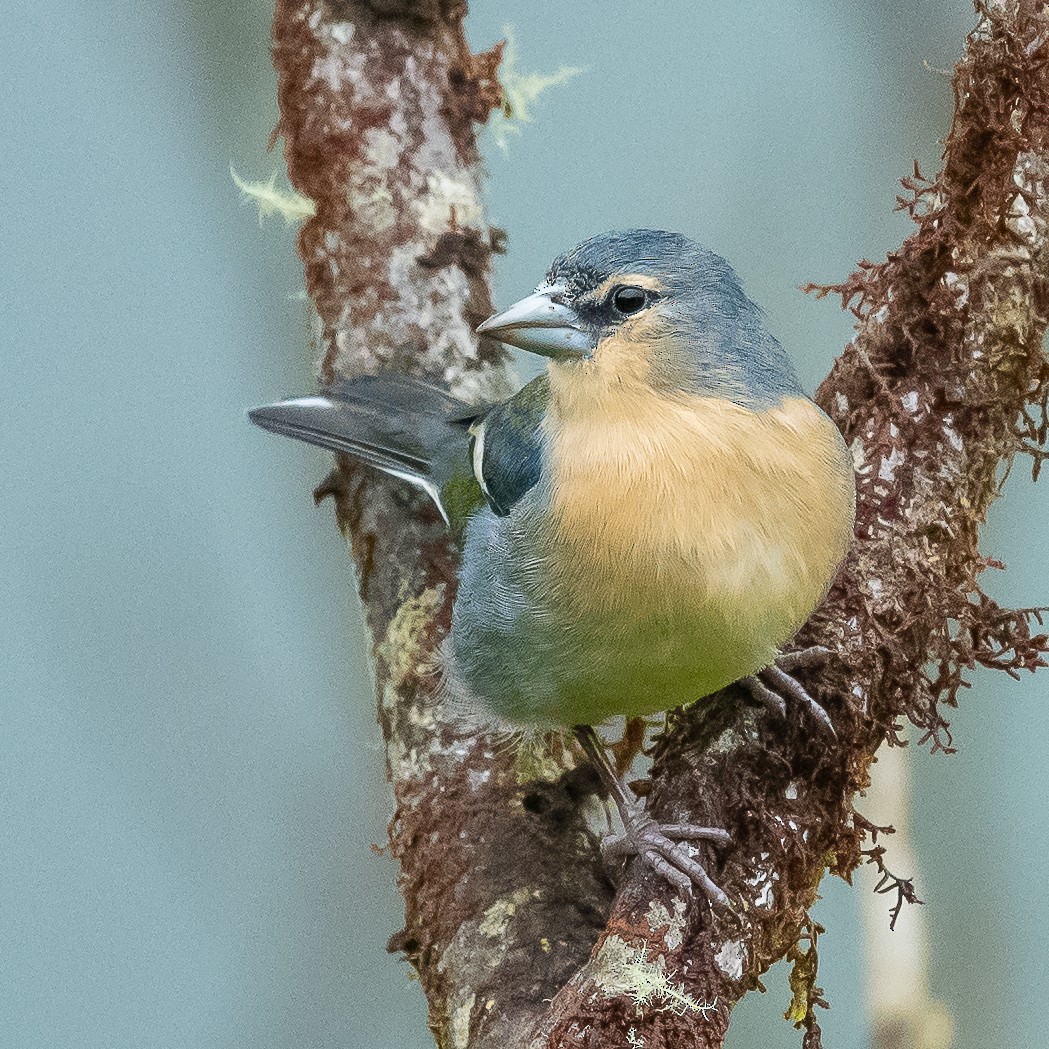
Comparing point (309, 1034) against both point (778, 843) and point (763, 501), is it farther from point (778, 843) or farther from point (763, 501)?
point (763, 501)

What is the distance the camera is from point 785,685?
9.04ft

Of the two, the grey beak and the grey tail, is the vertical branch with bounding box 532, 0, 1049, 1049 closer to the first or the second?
the grey beak

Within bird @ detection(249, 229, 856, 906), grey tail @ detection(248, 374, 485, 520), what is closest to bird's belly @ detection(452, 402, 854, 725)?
bird @ detection(249, 229, 856, 906)

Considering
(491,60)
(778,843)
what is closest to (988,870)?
(778,843)

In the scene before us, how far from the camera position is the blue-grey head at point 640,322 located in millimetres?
2695

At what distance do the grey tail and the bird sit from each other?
521mm

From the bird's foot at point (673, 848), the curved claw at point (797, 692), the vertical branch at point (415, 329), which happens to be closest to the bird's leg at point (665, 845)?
the bird's foot at point (673, 848)

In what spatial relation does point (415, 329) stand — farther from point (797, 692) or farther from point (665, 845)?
point (665, 845)

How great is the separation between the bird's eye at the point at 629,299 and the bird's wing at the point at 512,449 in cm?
31

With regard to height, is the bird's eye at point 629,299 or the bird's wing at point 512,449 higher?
the bird's eye at point 629,299

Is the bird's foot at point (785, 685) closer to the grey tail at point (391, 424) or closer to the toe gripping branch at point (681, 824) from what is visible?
the toe gripping branch at point (681, 824)

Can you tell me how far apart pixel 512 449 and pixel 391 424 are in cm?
56

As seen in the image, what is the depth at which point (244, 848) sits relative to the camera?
4.27 meters

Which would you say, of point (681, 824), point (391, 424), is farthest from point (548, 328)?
point (681, 824)
